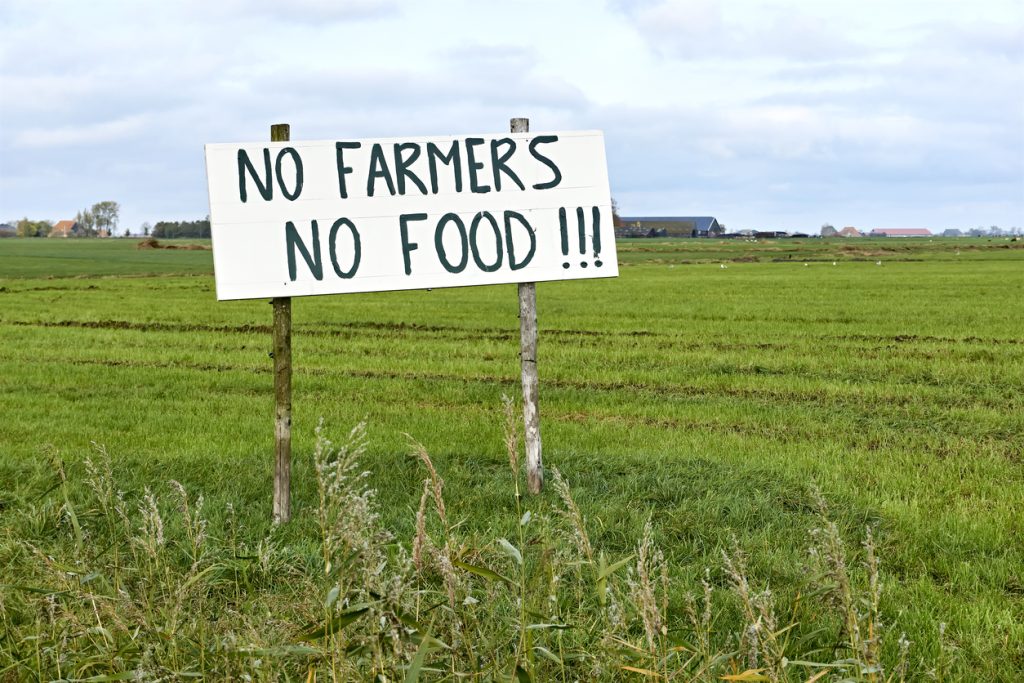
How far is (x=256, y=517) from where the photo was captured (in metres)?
6.43

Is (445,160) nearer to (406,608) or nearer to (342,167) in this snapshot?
(342,167)

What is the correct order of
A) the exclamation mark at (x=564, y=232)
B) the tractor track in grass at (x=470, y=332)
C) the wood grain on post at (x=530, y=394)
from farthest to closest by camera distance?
the tractor track in grass at (x=470, y=332) → the wood grain on post at (x=530, y=394) → the exclamation mark at (x=564, y=232)

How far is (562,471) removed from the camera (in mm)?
7684

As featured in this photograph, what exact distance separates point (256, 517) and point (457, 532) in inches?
60.9

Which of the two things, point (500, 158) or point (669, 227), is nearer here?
point (500, 158)

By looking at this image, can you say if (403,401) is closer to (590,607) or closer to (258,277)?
(258,277)

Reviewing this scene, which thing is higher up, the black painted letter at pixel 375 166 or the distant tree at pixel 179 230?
the distant tree at pixel 179 230

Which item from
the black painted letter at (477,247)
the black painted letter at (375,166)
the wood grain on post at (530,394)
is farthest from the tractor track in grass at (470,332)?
the black painted letter at (375,166)

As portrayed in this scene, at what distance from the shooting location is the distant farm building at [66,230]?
156 meters

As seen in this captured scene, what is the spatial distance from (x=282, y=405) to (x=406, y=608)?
10.9 feet

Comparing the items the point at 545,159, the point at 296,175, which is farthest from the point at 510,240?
the point at 296,175

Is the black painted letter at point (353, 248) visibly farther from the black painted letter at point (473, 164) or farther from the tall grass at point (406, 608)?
the tall grass at point (406, 608)

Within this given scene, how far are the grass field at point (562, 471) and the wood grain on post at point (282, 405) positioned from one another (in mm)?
241

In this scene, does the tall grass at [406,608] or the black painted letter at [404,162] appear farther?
the black painted letter at [404,162]
